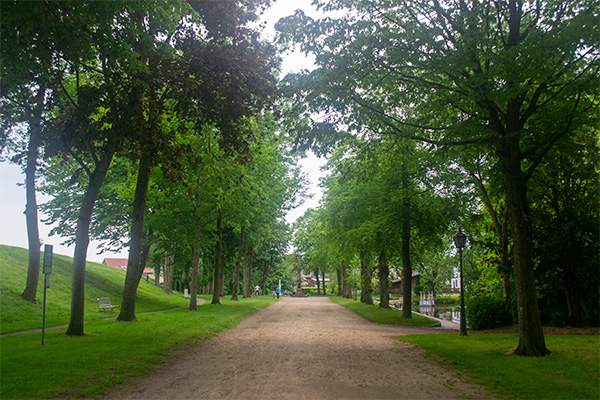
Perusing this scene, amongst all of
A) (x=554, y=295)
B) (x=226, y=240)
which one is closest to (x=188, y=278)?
(x=226, y=240)

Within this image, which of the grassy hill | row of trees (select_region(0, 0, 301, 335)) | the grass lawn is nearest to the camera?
the grass lawn

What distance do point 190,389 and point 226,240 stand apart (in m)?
29.5

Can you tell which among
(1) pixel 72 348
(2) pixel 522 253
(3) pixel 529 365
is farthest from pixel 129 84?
(3) pixel 529 365

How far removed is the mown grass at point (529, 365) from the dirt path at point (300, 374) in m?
0.53

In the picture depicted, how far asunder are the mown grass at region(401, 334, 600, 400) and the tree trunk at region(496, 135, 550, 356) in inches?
17.6

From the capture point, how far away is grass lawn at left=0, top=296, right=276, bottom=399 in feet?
20.5

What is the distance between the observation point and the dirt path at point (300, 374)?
6.36 metres

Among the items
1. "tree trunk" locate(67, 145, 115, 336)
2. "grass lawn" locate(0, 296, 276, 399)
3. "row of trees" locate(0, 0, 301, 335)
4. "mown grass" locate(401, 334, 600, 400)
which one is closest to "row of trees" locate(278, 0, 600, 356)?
"mown grass" locate(401, 334, 600, 400)

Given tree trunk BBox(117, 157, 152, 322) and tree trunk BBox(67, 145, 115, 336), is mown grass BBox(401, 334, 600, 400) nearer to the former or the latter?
tree trunk BBox(67, 145, 115, 336)

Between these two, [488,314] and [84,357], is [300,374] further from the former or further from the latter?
[488,314]

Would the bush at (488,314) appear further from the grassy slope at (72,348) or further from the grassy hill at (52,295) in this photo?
the grassy hill at (52,295)

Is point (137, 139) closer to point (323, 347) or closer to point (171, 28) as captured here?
point (171, 28)

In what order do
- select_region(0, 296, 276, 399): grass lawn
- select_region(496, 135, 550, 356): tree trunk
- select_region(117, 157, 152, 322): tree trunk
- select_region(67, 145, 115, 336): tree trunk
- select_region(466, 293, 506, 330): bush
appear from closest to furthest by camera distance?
1. select_region(0, 296, 276, 399): grass lawn
2. select_region(496, 135, 550, 356): tree trunk
3. select_region(67, 145, 115, 336): tree trunk
4. select_region(117, 157, 152, 322): tree trunk
5. select_region(466, 293, 506, 330): bush

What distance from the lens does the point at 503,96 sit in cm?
879
